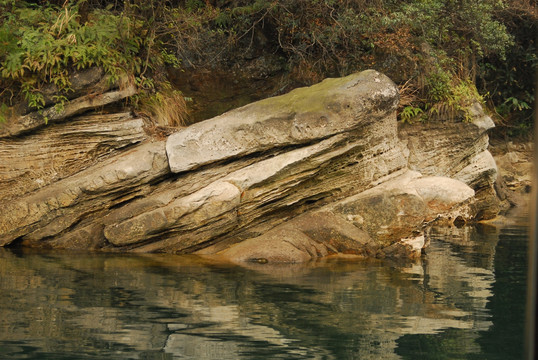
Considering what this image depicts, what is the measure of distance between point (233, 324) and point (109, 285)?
2.44 meters

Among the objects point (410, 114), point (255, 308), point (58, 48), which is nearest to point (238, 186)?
point (58, 48)

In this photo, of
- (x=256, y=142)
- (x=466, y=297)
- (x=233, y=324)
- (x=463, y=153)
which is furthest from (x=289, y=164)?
(x=463, y=153)

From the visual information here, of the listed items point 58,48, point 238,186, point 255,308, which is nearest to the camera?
point 255,308

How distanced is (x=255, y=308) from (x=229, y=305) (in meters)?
0.33

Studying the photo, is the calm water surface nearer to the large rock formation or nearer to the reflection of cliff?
the reflection of cliff

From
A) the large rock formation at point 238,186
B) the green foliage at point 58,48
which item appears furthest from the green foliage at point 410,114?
the green foliage at point 58,48

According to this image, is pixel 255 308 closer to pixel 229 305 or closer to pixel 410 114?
pixel 229 305

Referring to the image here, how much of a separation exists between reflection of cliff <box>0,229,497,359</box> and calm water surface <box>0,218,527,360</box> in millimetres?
15

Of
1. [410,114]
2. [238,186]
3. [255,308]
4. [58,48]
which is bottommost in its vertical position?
[255,308]

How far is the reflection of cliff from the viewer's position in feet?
18.6

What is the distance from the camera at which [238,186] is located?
36.9ft

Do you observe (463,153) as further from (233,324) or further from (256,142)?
(233,324)

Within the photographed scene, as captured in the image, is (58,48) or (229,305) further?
(58,48)

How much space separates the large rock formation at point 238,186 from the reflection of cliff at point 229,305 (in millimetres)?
760
